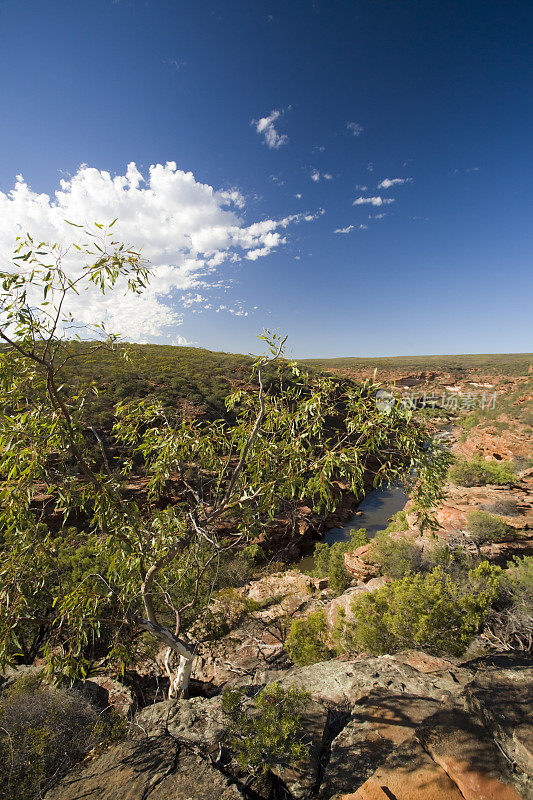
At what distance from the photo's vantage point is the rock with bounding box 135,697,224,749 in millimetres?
3406

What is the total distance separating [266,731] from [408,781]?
136 cm

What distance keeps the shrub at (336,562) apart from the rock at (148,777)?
9.71m

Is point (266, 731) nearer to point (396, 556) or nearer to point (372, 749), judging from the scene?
point (372, 749)

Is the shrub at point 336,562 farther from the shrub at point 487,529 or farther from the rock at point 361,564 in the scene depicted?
the shrub at point 487,529

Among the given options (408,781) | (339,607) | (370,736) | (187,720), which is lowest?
(339,607)

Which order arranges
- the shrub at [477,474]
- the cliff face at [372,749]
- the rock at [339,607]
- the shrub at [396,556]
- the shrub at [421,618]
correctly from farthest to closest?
the shrub at [477,474] < the shrub at [396,556] < the rock at [339,607] < the shrub at [421,618] < the cliff face at [372,749]

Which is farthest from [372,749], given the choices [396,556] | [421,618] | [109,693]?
[396,556]

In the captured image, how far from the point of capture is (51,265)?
2.43 meters

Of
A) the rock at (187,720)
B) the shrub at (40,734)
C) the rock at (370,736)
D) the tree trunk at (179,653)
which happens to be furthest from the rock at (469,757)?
the shrub at (40,734)

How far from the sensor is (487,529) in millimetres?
9680

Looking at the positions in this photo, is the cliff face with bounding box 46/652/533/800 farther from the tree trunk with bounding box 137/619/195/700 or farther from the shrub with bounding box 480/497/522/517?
the shrub with bounding box 480/497/522/517

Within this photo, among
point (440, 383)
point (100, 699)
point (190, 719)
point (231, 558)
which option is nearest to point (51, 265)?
point (190, 719)

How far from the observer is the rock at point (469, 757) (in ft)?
7.38

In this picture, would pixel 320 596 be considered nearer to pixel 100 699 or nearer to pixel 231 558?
pixel 231 558
